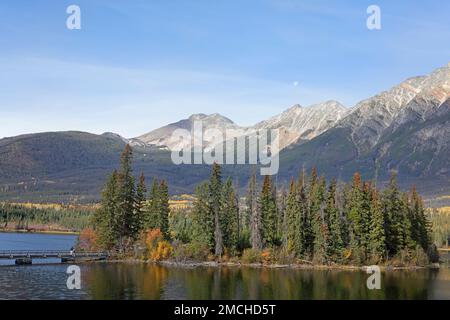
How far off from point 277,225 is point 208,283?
4580 cm

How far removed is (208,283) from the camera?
94.6 meters

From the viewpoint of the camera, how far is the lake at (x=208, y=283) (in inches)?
3216

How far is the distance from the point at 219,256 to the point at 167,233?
15248 mm

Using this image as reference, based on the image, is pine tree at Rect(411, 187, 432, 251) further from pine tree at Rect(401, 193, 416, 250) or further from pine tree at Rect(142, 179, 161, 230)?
pine tree at Rect(142, 179, 161, 230)

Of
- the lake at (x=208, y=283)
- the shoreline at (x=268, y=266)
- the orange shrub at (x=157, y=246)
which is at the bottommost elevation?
the shoreline at (x=268, y=266)

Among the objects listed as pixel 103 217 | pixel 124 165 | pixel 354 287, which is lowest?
pixel 354 287

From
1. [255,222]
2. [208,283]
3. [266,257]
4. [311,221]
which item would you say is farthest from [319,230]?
[208,283]

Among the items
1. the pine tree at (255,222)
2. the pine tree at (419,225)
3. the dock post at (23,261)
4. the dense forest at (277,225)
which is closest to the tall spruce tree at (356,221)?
the dense forest at (277,225)

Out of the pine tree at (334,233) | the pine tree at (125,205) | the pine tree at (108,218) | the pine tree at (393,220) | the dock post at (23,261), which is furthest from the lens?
the pine tree at (125,205)

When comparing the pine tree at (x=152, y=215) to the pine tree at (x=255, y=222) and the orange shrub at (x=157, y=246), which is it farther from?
the pine tree at (x=255, y=222)

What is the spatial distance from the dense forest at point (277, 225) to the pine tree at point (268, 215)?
0.24 metres
